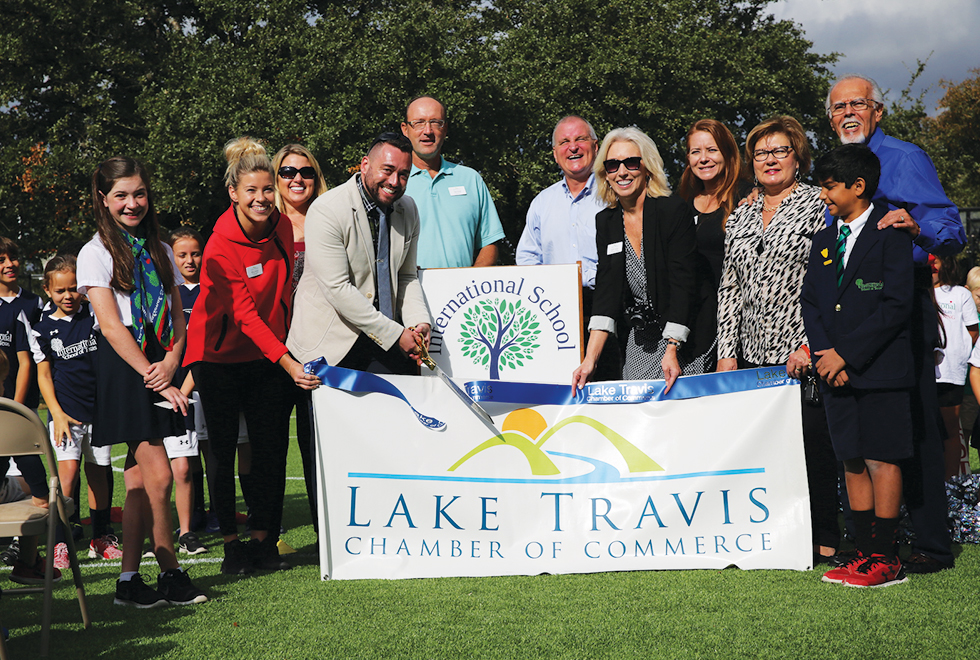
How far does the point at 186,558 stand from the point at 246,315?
173 cm

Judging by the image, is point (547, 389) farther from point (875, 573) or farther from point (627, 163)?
point (875, 573)

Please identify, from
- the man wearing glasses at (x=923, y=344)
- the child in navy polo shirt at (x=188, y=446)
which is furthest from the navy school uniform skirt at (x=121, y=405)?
the man wearing glasses at (x=923, y=344)

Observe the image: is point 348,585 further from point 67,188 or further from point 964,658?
point 67,188

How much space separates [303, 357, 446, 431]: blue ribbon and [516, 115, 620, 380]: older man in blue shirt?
4.15 feet

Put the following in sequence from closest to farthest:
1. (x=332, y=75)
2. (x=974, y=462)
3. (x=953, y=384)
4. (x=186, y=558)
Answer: (x=186, y=558) < (x=953, y=384) < (x=974, y=462) < (x=332, y=75)

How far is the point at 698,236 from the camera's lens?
5.14 m

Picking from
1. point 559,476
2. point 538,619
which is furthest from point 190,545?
point 538,619

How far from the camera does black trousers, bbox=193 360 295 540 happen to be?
4969 millimetres

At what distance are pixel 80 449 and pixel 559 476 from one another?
3.36 meters

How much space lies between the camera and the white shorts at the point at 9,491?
3.96 m

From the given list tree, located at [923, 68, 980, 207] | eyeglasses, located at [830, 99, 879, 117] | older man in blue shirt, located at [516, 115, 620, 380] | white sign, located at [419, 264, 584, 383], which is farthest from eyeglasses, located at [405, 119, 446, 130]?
tree, located at [923, 68, 980, 207]

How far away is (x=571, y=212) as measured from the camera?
18.5 feet

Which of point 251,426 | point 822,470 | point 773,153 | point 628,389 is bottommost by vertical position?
point 822,470

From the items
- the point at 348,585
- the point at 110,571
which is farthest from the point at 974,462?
the point at 110,571
